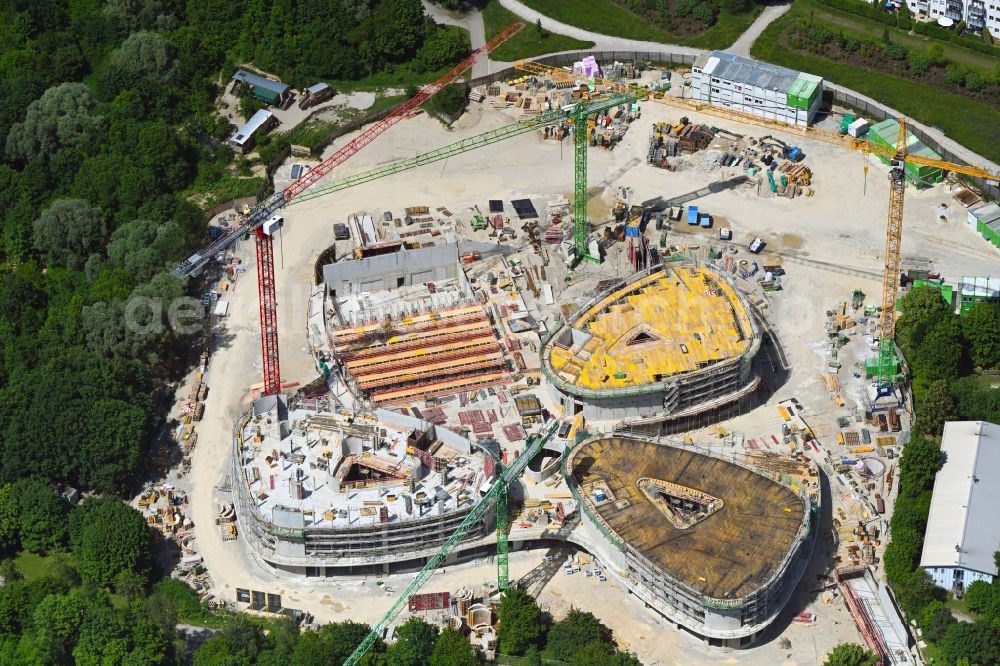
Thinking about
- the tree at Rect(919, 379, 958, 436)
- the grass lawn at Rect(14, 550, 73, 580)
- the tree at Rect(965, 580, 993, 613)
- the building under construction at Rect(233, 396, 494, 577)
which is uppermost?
the tree at Rect(919, 379, 958, 436)

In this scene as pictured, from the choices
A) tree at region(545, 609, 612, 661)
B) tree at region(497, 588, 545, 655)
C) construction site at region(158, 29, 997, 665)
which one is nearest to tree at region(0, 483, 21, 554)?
construction site at region(158, 29, 997, 665)

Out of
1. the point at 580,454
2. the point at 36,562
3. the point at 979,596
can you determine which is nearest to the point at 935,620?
the point at 979,596

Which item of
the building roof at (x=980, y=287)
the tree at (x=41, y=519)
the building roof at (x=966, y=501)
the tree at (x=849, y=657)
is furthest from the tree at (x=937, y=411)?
the tree at (x=41, y=519)

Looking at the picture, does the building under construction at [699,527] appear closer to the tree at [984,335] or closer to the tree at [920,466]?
the tree at [920,466]

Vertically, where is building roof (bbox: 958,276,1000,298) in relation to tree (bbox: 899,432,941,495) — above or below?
above

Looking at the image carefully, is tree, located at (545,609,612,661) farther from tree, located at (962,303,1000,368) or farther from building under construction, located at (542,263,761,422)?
tree, located at (962,303,1000,368)

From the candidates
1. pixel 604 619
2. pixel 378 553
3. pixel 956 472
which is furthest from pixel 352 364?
pixel 956 472
